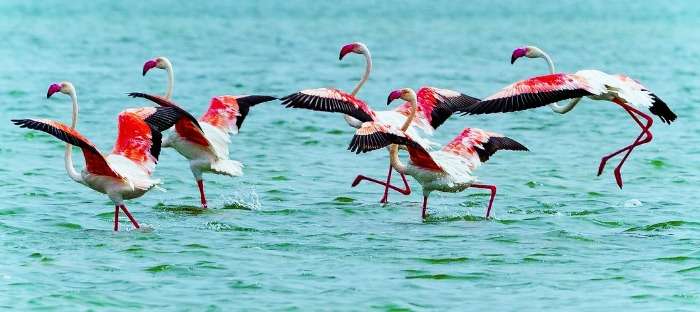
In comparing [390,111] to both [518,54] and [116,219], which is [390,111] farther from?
[116,219]

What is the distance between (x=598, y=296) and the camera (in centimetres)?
892

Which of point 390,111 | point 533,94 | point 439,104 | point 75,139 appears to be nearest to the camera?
point 75,139

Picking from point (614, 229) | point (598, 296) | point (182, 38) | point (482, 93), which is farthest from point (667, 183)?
point (182, 38)

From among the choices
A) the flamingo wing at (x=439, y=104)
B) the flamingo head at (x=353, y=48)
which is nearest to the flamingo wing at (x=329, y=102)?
the flamingo wing at (x=439, y=104)

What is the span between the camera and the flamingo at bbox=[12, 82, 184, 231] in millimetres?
10617

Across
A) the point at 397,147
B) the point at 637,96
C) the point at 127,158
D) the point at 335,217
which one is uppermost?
the point at 637,96

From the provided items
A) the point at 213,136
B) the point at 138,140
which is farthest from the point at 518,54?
the point at 138,140

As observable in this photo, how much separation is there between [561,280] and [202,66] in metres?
20.5

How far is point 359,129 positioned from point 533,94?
152 cm

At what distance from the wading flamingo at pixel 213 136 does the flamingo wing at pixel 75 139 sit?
130 cm

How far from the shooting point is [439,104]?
12742 mm

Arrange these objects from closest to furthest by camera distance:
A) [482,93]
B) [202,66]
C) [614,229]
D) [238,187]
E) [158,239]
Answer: [158,239] < [614,229] < [238,187] < [482,93] < [202,66]

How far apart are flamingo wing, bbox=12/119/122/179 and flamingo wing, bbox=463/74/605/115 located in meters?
2.98

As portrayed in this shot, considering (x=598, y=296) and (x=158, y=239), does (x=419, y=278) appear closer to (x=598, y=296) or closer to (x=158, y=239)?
(x=598, y=296)
